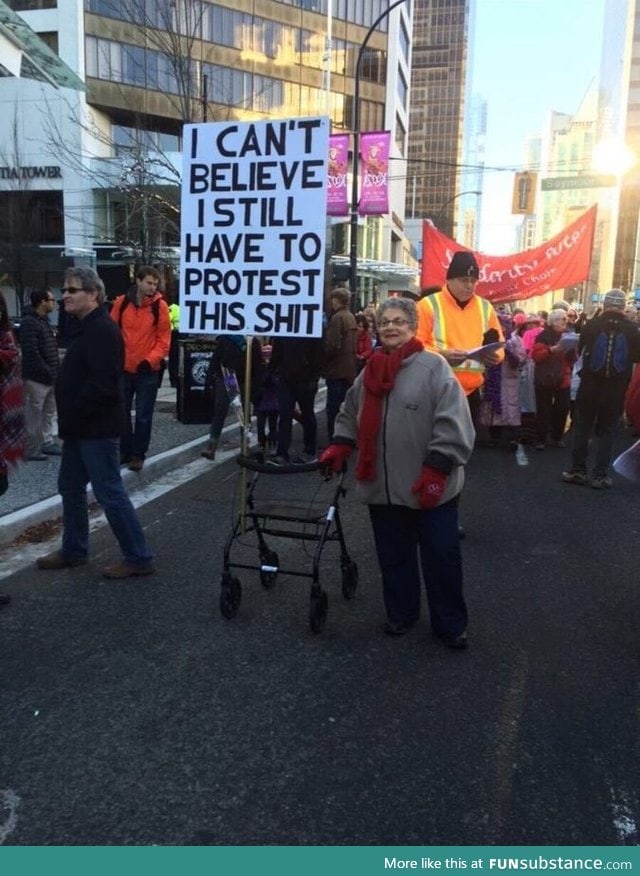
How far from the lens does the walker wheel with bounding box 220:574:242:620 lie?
427 cm

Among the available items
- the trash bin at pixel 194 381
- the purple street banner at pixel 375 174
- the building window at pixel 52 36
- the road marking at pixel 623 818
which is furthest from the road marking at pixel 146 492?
the building window at pixel 52 36

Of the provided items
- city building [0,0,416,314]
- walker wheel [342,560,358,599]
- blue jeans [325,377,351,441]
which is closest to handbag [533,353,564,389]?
blue jeans [325,377,351,441]

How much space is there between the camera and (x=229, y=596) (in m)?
4.30

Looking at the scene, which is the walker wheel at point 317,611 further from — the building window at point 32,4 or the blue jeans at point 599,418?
the building window at point 32,4

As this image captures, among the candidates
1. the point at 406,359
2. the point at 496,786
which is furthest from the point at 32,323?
the point at 496,786

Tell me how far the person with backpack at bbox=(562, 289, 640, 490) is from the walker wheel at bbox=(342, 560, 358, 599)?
416 cm

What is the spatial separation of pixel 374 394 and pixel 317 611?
1.20m

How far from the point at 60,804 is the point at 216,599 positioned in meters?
1.98

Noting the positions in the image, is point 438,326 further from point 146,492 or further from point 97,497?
point 146,492

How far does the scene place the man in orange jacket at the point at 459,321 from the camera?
514 cm

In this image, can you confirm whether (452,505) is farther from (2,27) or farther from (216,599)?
(2,27)

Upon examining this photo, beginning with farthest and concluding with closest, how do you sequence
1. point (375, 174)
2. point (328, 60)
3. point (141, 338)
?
point (328, 60), point (375, 174), point (141, 338)

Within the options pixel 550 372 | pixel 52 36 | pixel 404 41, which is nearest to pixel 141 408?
pixel 550 372

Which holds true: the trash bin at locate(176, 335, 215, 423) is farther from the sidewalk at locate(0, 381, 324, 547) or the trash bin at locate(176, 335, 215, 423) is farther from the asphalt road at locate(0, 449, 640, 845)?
the asphalt road at locate(0, 449, 640, 845)
